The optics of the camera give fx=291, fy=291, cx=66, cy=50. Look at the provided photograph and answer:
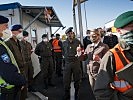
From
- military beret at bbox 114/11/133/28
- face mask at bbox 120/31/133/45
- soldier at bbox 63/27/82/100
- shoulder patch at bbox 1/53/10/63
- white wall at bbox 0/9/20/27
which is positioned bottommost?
soldier at bbox 63/27/82/100

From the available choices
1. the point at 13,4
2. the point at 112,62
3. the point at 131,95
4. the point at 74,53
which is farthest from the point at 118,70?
the point at 13,4

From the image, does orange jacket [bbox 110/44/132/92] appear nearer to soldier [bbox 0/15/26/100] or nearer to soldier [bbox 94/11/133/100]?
soldier [bbox 94/11/133/100]

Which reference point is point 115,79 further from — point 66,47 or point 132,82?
point 66,47

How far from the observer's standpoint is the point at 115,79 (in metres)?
2.86

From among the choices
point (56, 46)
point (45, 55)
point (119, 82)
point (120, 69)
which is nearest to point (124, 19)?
point (120, 69)

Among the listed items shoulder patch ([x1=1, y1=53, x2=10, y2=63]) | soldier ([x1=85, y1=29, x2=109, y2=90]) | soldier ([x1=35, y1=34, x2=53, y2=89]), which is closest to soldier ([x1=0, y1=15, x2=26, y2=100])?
shoulder patch ([x1=1, y1=53, x2=10, y2=63])

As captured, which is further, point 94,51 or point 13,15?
point 13,15

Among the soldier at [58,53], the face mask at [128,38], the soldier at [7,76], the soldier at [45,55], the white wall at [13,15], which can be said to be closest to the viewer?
the face mask at [128,38]

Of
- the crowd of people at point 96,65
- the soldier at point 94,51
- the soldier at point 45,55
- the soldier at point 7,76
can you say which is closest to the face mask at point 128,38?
the crowd of people at point 96,65

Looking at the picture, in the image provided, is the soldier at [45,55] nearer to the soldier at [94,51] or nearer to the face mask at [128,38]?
the soldier at [94,51]

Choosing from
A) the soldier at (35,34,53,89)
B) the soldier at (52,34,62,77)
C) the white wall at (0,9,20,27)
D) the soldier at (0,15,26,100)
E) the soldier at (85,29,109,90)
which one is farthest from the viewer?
the soldier at (52,34,62,77)

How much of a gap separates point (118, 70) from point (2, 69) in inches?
74.6

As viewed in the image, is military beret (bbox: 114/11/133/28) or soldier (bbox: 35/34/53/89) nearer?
military beret (bbox: 114/11/133/28)

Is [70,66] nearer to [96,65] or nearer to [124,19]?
[96,65]
